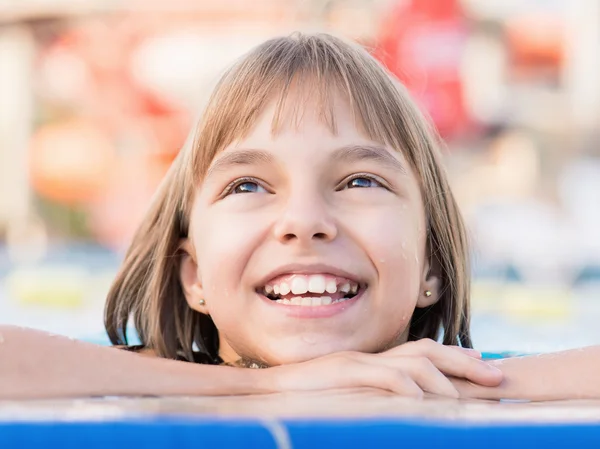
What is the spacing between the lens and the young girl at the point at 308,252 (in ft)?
4.44

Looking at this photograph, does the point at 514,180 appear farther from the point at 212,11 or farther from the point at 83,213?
the point at 83,213

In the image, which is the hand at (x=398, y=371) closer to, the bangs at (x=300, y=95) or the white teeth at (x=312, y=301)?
the white teeth at (x=312, y=301)

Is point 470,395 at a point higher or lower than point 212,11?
lower

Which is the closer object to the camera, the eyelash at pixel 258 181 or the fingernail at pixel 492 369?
the fingernail at pixel 492 369

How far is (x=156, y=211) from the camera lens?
1.96 metres

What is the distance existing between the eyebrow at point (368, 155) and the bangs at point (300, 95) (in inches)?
1.1

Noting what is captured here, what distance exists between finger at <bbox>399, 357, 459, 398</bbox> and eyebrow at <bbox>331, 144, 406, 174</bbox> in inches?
16.1

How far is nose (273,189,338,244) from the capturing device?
4.75 feet

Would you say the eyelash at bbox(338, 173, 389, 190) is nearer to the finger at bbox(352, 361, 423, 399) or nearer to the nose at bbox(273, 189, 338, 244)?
the nose at bbox(273, 189, 338, 244)

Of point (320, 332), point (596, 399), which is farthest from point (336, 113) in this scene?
point (596, 399)

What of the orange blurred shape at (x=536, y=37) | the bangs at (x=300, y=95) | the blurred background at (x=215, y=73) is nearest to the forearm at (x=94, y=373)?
the bangs at (x=300, y=95)

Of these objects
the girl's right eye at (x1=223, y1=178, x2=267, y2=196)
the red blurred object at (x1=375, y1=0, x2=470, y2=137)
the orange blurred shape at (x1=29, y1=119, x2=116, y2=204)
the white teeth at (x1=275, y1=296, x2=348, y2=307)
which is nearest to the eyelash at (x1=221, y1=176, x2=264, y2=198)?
the girl's right eye at (x1=223, y1=178, x2=267, y2=196)

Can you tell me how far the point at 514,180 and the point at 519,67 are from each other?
2.93m

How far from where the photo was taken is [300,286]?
150cm
